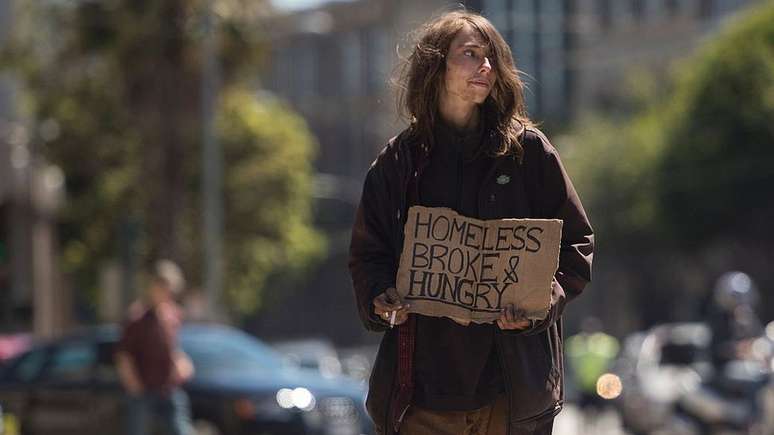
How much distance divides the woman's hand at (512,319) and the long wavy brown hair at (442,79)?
47cm

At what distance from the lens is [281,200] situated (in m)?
43.8

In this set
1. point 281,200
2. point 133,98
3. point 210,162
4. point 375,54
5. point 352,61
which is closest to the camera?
point 133,98

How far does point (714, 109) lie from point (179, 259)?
890 inches

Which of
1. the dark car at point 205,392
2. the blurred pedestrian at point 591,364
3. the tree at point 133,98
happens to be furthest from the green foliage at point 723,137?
the dark car at point 205,392

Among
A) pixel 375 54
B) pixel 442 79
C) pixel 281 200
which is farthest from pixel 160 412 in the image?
pixel 375 54

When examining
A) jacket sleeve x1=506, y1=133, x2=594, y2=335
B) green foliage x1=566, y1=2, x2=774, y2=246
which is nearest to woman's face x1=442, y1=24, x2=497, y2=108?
jacket sleeve x1=506, y1=133, x2=594, y2=335

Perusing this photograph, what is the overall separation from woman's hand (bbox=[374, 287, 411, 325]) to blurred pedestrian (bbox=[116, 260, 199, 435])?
7.83m

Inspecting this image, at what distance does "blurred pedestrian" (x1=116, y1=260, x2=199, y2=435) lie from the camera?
12.5 meters

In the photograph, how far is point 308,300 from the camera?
8856 cm

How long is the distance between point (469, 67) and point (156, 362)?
795cm

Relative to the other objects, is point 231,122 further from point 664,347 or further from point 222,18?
point 664,347

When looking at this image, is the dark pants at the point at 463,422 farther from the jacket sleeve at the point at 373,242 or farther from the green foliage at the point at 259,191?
the green foliage at the point at 259,191

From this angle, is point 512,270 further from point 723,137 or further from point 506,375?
point 723,137

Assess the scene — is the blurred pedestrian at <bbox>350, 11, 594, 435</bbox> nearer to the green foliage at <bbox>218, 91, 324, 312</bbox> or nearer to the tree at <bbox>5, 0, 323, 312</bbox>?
the tree at <bbox>5, 0, 323, 312</bbox>
